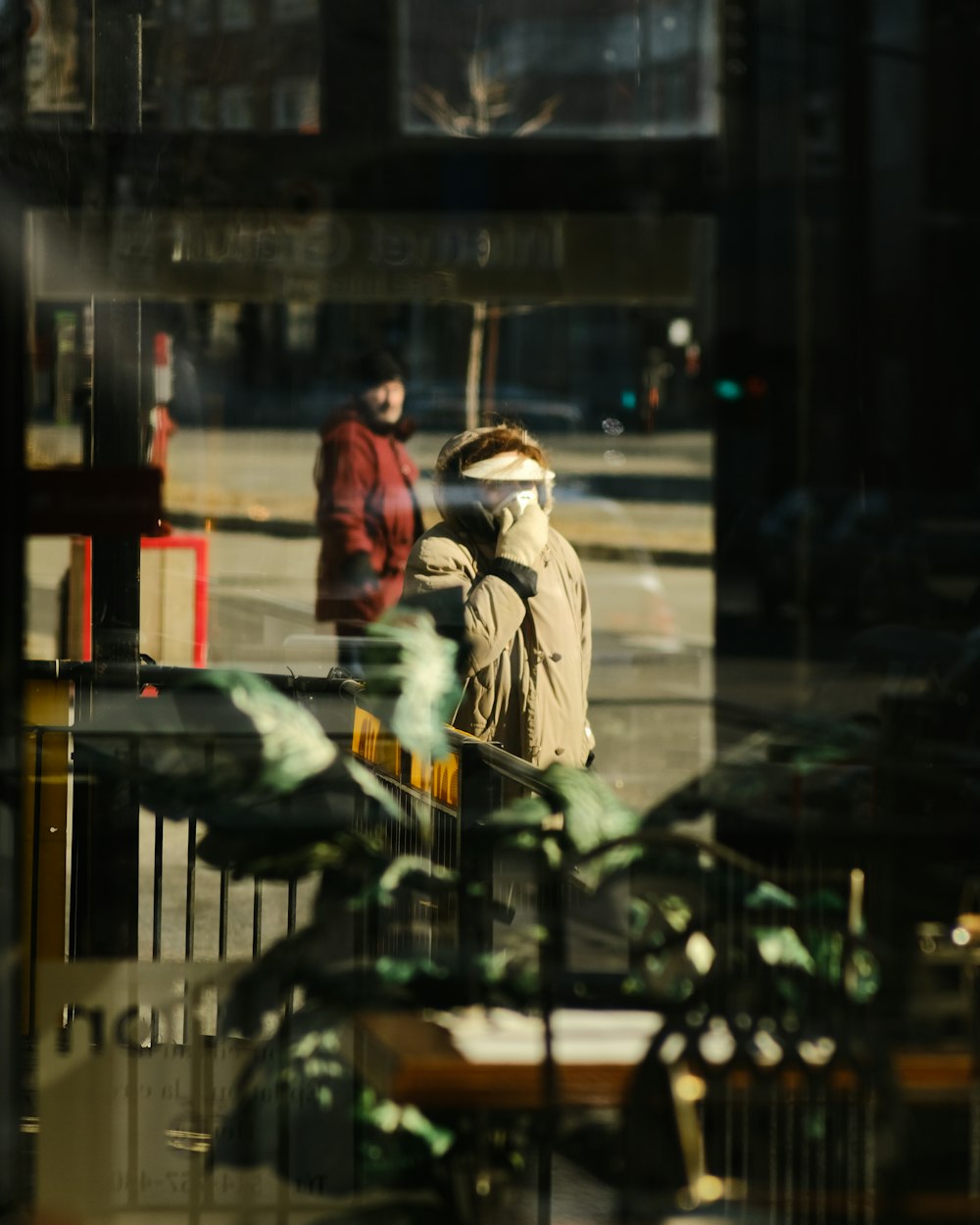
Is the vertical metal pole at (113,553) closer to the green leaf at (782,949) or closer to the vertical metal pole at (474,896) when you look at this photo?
the vertical metal pole at (474,896)

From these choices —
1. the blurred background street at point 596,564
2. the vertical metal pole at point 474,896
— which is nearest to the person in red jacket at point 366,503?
the blurred background street at point 596,564

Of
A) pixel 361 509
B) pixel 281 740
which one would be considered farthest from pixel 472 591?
pixel 361 509

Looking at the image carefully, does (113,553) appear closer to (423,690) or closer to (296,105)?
(423,690)

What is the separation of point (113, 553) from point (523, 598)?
1196 mm

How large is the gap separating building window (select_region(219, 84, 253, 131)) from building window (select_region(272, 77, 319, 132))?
227 mm

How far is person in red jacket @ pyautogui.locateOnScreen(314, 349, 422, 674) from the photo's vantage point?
8.02 m

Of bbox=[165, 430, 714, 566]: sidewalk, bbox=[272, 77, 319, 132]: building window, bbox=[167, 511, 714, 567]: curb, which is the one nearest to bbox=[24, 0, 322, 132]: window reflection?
bbox=[272, 77, 319, 132]: building window

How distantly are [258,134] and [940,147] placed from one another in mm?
10600

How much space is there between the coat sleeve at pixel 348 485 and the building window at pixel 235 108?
2245 millimetres

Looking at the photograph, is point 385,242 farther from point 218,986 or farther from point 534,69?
point 534,69

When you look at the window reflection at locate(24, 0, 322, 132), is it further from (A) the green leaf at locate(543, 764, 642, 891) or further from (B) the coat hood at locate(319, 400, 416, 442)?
(A) the green leaf at locate(543, 764, 642, 891)

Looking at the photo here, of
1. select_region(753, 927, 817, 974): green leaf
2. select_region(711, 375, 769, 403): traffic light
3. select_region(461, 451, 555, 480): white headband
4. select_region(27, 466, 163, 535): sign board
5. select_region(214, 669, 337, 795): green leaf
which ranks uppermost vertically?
select_region(711, 375, 769, 403): traffic light

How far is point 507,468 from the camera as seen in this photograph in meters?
4.98

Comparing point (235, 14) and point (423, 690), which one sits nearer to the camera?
point (423, 690)
